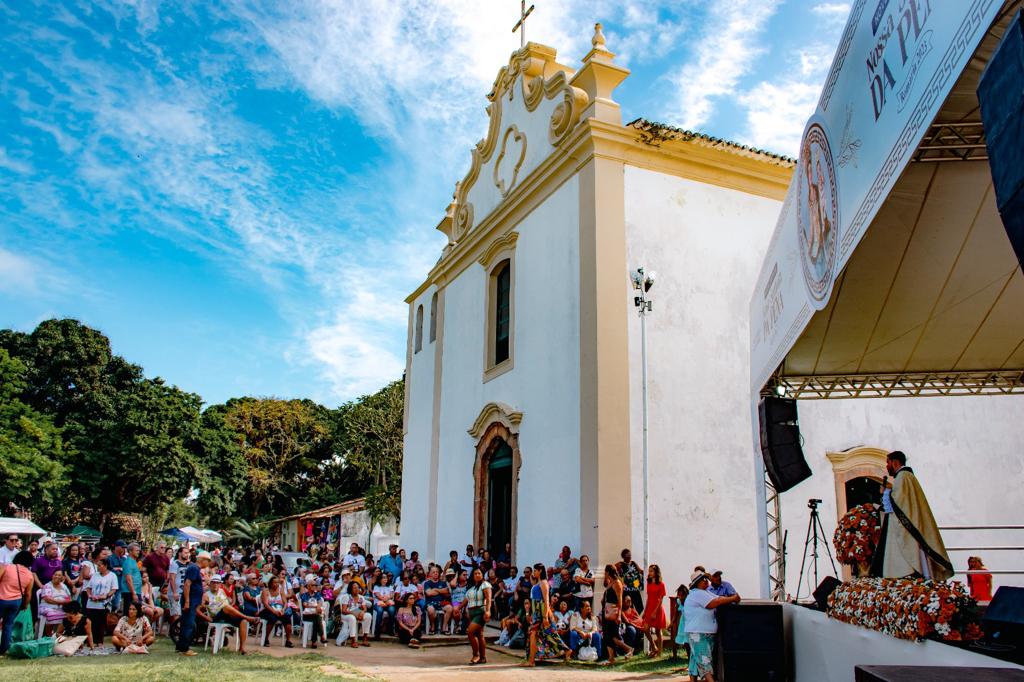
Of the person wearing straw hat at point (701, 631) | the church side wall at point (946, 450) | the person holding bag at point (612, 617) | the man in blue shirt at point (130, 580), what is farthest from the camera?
the church side wall at point (946, 450)

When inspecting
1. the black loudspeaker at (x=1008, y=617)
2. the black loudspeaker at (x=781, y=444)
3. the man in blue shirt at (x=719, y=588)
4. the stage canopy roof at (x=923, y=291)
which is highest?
the stage canopy roof at (x=923, y=291)

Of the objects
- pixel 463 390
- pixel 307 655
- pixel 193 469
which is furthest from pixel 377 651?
pixel 193 469

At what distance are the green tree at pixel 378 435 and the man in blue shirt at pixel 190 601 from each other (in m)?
24.9

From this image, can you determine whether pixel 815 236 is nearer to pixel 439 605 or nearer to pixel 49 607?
pixel 439 605

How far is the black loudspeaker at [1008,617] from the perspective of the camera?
437 centimetres

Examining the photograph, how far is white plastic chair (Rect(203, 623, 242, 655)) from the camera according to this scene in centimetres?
1123

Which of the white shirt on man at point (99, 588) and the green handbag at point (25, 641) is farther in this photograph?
the white shirt on man at point (99, 588)

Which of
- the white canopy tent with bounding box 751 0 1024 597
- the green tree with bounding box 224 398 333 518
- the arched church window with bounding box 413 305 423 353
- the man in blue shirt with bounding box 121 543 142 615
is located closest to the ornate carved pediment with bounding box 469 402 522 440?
the arched church window with bounding box 413 305 423 353

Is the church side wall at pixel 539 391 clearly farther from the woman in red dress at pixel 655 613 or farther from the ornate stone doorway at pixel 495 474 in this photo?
the woman in red dress at pixel 655 613

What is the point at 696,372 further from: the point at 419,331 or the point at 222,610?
the point at 419,331

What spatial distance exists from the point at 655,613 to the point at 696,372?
4394 millimetres

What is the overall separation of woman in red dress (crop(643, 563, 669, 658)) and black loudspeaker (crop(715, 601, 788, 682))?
3.24m

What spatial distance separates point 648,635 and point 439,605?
4.08 m

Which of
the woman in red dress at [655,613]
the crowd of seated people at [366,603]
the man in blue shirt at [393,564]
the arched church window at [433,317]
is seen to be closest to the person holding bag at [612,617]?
the crowd of seated people at [366,603]
